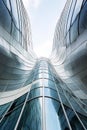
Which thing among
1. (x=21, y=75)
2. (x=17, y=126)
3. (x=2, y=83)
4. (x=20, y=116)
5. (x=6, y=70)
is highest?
(x=21, y=75)

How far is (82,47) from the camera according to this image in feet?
34.1

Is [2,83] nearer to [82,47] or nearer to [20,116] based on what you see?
[82,47]

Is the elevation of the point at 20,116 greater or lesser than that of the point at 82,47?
lesser

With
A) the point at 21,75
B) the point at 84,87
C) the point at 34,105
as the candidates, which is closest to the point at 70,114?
the point at 34,105

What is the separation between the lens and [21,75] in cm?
1464

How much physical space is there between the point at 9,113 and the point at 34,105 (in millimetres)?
763

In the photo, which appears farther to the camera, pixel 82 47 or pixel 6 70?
pixel 6 70

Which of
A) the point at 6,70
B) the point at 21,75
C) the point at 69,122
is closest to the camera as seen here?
the point at 69,122

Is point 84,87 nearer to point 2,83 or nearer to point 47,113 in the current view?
point 2,83

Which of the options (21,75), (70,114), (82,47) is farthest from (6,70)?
(70,114)

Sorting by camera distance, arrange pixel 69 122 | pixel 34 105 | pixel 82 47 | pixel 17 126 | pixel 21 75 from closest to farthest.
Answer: pixel 17 126 < pixel 69 122 < pixel 34 105 < pixel 82 47 < pixel 21 75

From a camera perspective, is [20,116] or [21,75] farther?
[21,75]

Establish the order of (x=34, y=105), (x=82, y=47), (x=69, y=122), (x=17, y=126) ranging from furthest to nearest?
(x=82, y=47) < (x=34, y=105) < (x=69, y=122) < (x=17, y=126)

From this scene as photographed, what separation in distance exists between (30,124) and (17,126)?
28 centimetres
